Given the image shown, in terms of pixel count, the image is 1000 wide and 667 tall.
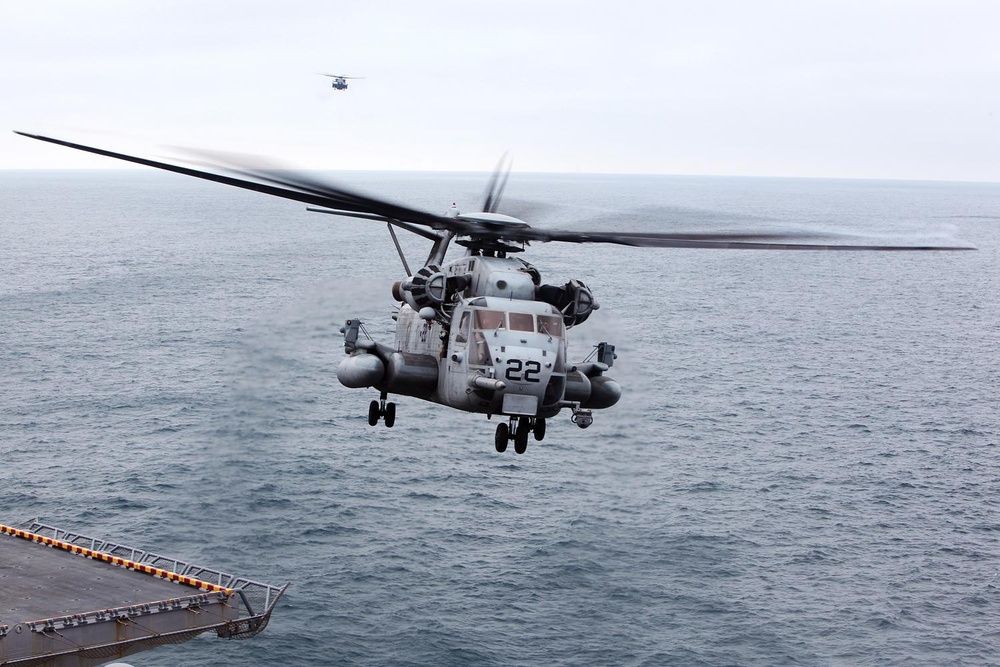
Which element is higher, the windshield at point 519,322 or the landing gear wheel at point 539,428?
the windshield at point 519,322

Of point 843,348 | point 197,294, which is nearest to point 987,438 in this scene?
point 843,348

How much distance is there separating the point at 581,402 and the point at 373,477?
4610cm

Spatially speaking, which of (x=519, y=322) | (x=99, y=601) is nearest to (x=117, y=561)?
(x=99, y=601)

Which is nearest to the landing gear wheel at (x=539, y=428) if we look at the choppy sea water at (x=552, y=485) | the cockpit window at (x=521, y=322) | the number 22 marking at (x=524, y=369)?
the number 22 marking at (x=524, y=369)

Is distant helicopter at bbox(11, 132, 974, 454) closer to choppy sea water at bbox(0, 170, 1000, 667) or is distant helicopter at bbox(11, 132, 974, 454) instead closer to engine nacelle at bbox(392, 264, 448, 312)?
engine nacelle at bbox(392, 264, 448, 312)

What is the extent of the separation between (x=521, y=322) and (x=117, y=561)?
120 feet

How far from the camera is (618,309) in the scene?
417 feet

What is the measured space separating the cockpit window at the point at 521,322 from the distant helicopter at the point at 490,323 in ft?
0.09

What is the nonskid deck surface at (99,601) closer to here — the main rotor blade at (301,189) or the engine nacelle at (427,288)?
the engine nacelle at (427,288)

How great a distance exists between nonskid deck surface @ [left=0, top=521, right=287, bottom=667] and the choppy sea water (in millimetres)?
3494

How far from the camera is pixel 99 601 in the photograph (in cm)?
5231

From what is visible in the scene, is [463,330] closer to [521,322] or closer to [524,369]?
[521,322]

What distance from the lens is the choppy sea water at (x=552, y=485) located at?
2237 inches

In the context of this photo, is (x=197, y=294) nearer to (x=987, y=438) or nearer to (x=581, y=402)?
(x=987, y=438)
